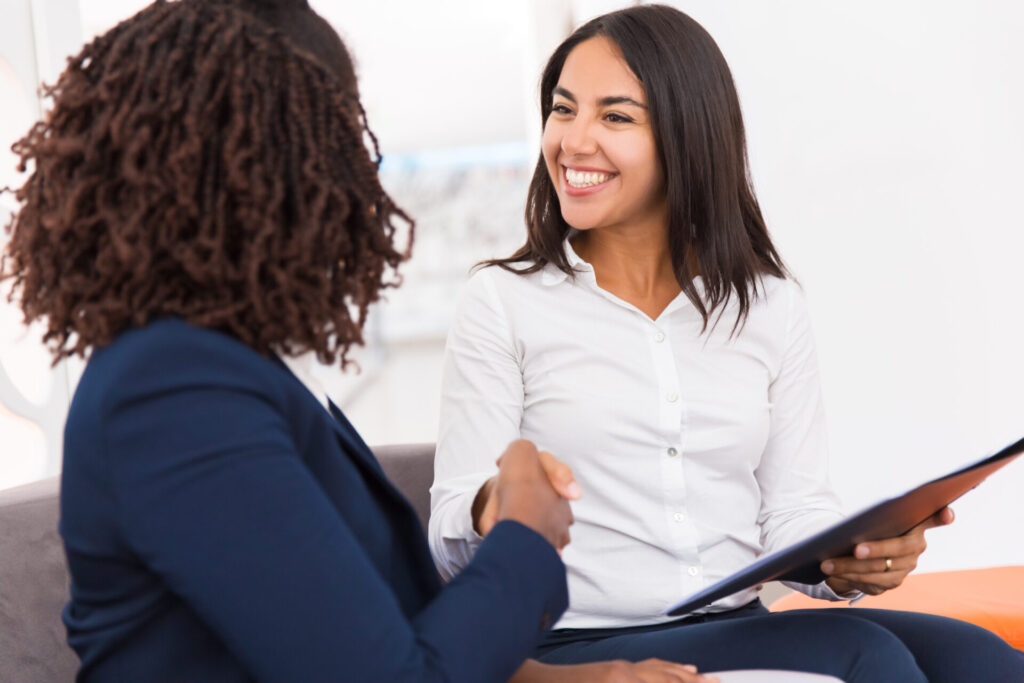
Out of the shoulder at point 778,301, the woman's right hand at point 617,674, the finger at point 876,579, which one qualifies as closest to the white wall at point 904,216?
the shoulder at point 778,301

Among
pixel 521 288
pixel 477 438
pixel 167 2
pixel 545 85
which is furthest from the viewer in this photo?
pixel 545 85

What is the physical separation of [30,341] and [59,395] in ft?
0.52

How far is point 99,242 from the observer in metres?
0.67

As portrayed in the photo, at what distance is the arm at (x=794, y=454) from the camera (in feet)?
4.31

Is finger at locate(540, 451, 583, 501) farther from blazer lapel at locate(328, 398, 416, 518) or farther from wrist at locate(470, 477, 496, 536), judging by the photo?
wrist at locate(470, 477, 496, 536)

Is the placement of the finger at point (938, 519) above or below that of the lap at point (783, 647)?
above

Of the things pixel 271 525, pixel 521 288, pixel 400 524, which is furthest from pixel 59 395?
pixel 271 525

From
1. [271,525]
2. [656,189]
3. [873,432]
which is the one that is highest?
[656,189]

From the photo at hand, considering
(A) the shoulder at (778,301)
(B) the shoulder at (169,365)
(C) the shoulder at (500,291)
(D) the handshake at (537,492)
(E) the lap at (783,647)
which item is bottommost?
(E) the lap at (783,647)

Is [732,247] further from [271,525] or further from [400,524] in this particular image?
[271,525]

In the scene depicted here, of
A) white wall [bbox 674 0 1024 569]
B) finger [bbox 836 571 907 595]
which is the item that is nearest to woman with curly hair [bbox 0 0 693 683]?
finger [bbox 836 571 907 595]

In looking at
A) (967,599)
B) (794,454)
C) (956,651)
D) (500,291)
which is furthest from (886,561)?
(967,599)

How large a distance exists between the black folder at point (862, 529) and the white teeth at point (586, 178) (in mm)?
589

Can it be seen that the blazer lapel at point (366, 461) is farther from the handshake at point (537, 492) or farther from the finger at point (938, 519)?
the finger at point (938, 519)
